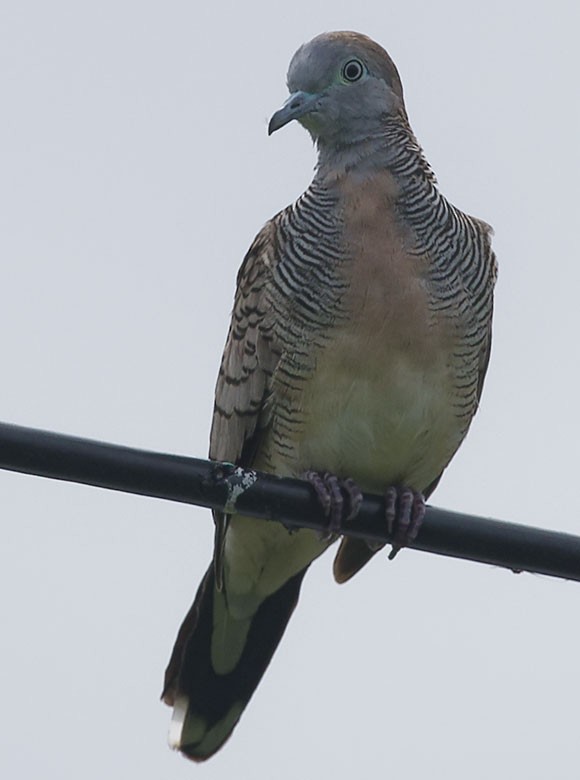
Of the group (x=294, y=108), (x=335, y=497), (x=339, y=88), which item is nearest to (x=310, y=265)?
(x=294, y=108)

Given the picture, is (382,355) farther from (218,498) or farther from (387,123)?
(218,498)

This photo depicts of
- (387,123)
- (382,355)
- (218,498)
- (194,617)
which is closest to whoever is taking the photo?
(218,498)

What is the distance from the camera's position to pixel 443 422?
20.1 ft

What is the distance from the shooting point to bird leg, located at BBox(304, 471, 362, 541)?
5500 millimetres

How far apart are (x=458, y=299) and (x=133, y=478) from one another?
2283 mm

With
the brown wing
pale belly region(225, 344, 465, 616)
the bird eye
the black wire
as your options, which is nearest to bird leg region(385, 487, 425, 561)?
pale belly region(225, 344, 465, 616)

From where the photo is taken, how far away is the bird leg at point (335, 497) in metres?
5.50

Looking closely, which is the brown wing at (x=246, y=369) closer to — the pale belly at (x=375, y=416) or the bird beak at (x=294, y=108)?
the pale belly at (x=375, y=416)

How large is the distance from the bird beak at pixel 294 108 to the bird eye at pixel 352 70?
0.15 meters

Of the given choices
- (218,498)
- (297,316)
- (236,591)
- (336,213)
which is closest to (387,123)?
(336,213)

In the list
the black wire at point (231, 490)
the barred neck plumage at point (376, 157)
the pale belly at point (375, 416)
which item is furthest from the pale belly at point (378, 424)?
the black wire at point (231, 490)

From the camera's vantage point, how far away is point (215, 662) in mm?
6773

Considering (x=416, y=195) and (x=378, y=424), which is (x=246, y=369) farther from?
(x=416, y=195)

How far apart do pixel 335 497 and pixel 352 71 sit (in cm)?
169
